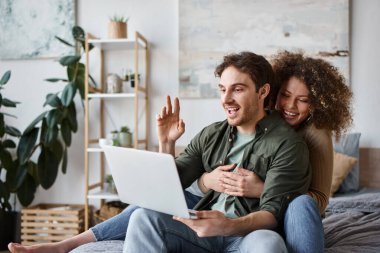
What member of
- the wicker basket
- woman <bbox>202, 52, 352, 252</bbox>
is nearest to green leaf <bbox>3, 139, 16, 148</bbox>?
the wicker basket

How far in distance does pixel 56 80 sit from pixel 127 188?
210 cm

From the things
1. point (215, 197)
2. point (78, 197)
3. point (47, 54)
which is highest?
point (47, 54)

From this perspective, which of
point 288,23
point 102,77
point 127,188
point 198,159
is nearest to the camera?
point 127,188

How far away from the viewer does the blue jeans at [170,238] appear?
4.62ft

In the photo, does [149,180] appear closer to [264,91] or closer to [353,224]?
[264,91]

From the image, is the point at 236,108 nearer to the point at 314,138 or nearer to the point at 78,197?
the point at 314,138

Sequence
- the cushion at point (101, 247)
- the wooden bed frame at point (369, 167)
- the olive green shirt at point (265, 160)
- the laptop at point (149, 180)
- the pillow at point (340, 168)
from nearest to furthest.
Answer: the laptop at point (149, 180)
the olive green shirt at point (265, 160)
the cushion at point (101, 247)
the pillow at point (340, 168)
the wooden bed frame at point (369, 167)

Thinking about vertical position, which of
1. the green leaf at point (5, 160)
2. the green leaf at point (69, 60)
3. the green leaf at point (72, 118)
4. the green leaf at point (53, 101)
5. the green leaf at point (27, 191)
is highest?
the green leaf at point (69, 60)

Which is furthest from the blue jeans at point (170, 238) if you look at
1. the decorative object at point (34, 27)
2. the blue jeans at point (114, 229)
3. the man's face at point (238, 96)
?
the decorative object at point (34, 27)

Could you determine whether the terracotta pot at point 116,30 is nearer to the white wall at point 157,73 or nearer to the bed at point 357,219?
the white wall at point 157,73

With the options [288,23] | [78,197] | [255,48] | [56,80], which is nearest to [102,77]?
[56,80]

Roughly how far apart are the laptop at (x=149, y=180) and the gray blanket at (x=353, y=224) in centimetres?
67

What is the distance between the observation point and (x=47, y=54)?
3750 millimetres

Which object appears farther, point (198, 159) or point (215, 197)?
point (198, 159)
